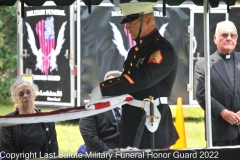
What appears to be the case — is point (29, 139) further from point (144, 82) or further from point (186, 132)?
point (186, 132)

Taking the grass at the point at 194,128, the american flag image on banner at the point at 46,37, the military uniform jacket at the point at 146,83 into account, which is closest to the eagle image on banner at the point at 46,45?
the american flag image on banner at the point at 46,37

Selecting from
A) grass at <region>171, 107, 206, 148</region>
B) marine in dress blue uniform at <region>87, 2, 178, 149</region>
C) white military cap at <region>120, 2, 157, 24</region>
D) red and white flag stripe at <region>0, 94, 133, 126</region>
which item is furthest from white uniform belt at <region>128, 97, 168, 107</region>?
grass at <region>171, 107, 206, 148</region>

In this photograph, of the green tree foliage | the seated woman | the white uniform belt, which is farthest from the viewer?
the green tree foliage

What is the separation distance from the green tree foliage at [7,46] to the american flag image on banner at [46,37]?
3.76 m

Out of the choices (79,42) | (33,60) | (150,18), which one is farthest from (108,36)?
(150,18)

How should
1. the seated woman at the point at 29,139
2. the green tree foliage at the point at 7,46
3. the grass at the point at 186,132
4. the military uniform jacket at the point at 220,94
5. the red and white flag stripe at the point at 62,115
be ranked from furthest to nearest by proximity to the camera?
the green tree foliage at the point at 7,46, the grass at the point at 186,132, the military uniform jacket at the point at 220,94, the seated woman at the point at 29,139, the red and white flag stripe at the point at 62,115

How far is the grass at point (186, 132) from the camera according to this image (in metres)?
9.32

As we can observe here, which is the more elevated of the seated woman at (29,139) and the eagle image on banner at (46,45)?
the eagle image on banner at (46,45)

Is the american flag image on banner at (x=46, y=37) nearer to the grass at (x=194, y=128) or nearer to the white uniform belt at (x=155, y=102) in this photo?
the grass at (x=194, y=128)

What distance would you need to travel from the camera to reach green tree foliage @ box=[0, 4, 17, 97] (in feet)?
46.0

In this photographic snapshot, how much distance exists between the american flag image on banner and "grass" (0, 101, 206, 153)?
42.1 inches

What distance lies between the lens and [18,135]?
5266 millimetres

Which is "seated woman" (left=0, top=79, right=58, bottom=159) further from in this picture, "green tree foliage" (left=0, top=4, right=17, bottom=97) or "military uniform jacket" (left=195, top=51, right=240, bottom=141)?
"green tree foliage" (left=0, top=4, right=17, bottom=97)

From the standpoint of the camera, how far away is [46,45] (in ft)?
33.6
